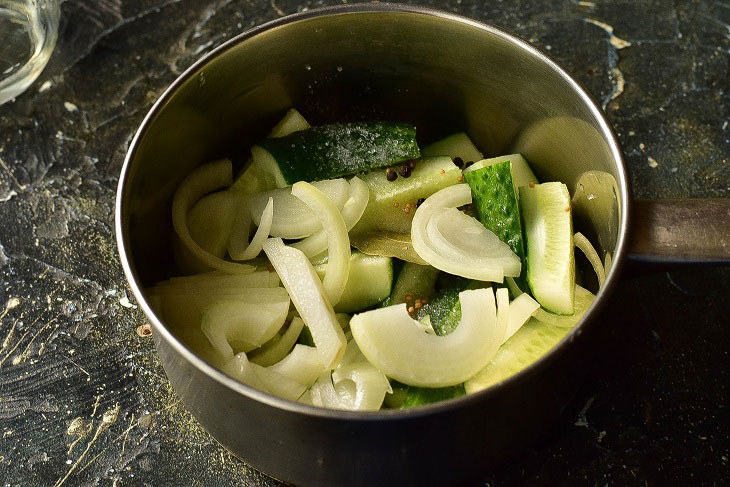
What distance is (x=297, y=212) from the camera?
1128 millimetres

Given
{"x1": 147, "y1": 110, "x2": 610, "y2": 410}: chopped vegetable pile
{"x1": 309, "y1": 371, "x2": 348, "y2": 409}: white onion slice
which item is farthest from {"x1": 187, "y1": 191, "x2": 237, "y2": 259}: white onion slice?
{"x1": 309, "y1": 371, "x2": 348, "y2": 409}: white onion slice

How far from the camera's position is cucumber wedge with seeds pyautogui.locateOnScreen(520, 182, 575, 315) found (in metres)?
1.01

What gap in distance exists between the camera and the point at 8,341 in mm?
1179

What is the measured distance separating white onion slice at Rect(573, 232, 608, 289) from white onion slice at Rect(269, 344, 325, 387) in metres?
0.38

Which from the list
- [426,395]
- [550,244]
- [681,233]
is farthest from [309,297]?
[681,233]

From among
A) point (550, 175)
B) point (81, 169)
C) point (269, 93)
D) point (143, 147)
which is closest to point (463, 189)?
point (550, 175)

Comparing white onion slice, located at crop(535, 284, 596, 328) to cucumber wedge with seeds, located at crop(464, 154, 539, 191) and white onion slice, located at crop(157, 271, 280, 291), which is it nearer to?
cucumber wedge with seeds, located at crop(464, 154, 539, 191)

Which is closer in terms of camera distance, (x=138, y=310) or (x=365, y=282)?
(x=365, y=282)

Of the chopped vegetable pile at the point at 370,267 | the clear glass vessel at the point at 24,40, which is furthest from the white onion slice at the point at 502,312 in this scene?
the clear glass vessel at the point at 24,40

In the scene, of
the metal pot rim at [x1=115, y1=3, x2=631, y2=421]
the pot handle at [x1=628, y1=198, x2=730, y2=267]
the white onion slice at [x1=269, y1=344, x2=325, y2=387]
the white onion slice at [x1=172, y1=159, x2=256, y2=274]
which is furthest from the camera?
the white onion slice at [x1=172, y1=159, x2=256, y2=274]

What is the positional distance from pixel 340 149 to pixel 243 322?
298 millimetres

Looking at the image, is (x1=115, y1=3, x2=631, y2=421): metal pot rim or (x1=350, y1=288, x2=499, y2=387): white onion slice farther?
(x1=350, y1=288, x2=499, y2=387): white onion slice

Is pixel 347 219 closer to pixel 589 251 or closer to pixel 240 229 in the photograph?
pixel 240 229

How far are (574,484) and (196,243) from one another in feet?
1.93
